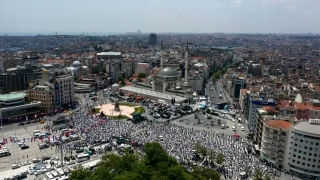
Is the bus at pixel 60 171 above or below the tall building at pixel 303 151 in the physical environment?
below

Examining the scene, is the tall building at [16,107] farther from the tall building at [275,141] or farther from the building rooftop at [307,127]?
the building rooftop at [307,127]

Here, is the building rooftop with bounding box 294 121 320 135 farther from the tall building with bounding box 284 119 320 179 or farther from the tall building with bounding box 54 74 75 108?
the tall building with bounding box 54 74 75 108

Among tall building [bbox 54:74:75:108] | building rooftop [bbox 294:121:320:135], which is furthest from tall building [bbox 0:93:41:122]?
building rooftop [bbox 294:121:320:135]

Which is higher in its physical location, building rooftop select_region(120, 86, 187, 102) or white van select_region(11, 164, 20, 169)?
building rooftop select_region(120, 86, 187, 102)

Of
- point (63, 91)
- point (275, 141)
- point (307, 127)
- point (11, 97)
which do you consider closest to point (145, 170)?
point (275, 141)

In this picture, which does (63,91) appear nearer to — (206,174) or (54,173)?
(54,173)

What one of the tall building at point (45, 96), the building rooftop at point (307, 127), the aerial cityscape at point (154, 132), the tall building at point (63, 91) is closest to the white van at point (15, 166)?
the aerial cityscape at point (154, 132)
